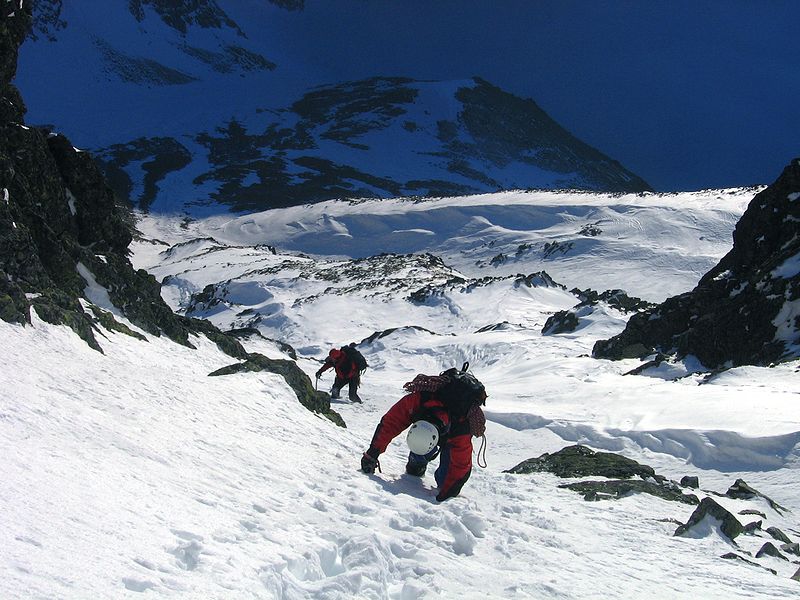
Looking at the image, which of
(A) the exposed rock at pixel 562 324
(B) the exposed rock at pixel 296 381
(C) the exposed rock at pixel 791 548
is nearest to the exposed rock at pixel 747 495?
(C) the exposed rock at pixel 791 548

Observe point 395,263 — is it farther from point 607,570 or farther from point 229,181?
point 229,181

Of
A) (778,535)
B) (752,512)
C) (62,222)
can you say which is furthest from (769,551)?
(62,222)

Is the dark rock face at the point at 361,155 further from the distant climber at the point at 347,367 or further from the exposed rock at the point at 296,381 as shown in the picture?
the exposed rock at the point at 296,381

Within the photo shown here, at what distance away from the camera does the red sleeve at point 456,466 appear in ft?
18.8

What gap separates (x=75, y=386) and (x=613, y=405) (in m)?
11.2

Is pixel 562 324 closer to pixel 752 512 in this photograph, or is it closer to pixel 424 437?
pixel 752 512

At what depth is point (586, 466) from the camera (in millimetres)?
8773

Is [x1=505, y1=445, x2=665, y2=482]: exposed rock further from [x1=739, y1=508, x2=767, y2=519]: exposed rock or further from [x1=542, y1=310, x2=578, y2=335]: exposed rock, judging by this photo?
[x1=542, y1=310, x2=578, y2=335]: exposed rock

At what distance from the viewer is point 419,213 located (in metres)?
78.2

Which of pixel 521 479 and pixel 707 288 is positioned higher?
pixel 707 288

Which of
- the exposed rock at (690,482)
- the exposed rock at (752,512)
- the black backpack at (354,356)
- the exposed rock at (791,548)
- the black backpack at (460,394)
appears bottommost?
the exposed rock at (791,548)

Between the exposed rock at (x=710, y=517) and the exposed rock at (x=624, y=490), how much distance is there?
3.84ft

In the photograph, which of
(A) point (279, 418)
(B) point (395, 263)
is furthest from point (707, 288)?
(B) point (395, 263)

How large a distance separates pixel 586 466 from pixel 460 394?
11.5 feet
